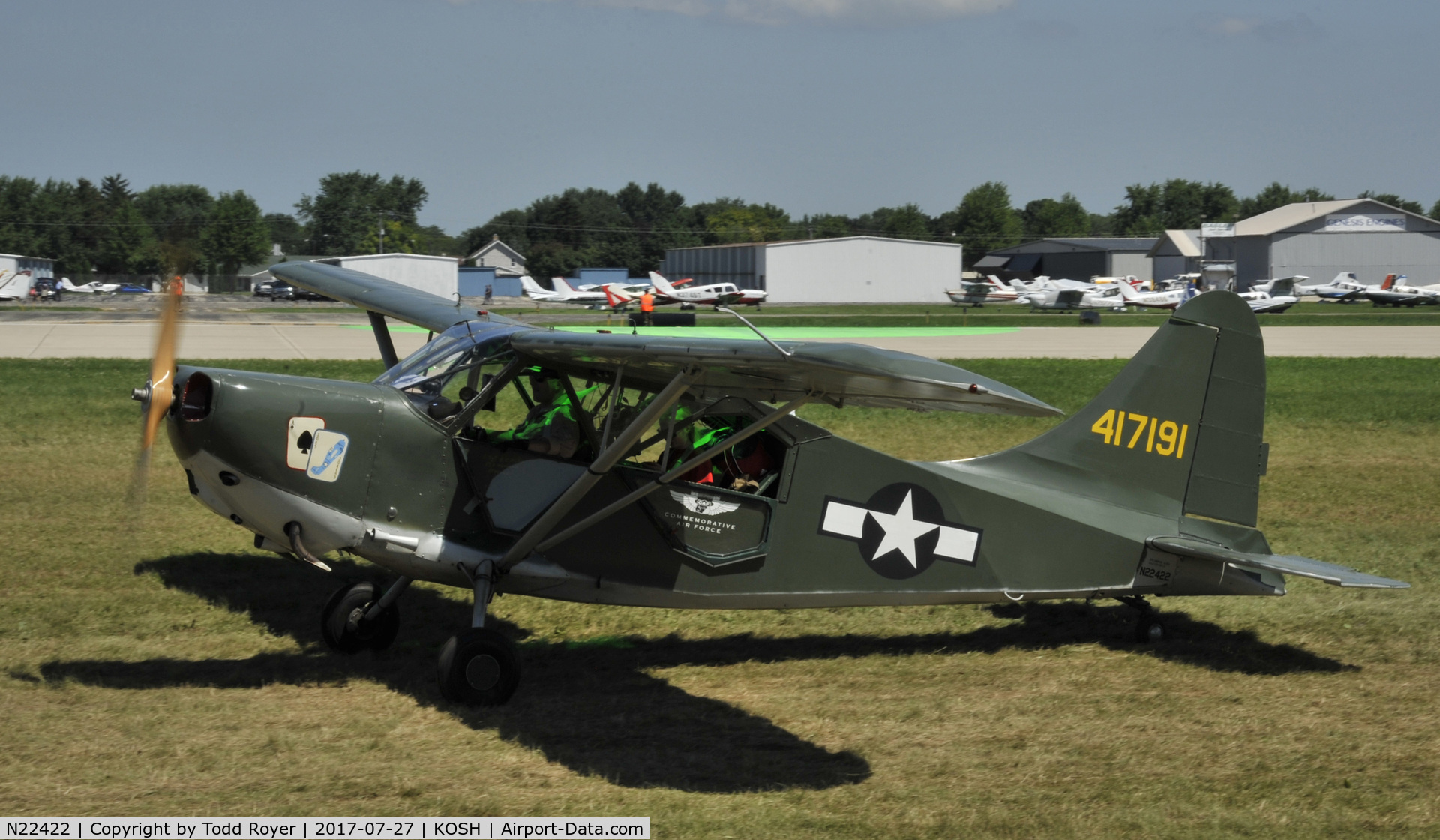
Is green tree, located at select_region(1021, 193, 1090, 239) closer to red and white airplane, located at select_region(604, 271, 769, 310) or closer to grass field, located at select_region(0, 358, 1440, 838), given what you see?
red and white airplane, located at select_region(604, 271, 769, 310)

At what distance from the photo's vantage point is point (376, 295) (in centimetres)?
1047

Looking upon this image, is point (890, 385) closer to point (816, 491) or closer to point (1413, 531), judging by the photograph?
point (816, 491)

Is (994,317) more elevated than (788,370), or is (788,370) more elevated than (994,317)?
(994,317)

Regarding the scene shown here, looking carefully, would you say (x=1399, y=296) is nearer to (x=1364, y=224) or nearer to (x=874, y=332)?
(x=1364, y=224)

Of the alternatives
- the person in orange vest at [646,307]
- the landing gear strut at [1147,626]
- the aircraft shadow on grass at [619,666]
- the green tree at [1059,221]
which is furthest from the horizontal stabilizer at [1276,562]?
the green tree at [1059,221]

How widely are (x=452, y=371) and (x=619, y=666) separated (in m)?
2.41

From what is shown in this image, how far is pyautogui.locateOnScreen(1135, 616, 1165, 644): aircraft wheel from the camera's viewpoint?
880 centimetres

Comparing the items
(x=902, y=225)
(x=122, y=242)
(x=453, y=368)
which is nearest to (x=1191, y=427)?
(x=453, y=368)

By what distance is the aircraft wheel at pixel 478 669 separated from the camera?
714 cm

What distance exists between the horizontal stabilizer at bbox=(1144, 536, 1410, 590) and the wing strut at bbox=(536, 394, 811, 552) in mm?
3329

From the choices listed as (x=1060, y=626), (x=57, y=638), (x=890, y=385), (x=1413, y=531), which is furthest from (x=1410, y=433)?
(x=57, y=638)

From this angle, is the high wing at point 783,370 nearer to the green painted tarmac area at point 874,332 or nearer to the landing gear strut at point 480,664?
the landing gear strut at point 480,664

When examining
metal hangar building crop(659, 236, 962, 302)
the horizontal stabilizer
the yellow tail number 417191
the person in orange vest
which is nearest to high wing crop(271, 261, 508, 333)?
the person in orange vest

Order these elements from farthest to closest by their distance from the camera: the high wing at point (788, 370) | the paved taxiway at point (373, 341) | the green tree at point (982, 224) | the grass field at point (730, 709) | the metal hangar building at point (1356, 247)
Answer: the green tree at point (982, 224)
the metal hangar building at point (1356, 247)
the paved taxiway at point (373, 341)
the grass field at point (730, 709)
the high wing at point (788, 370)
